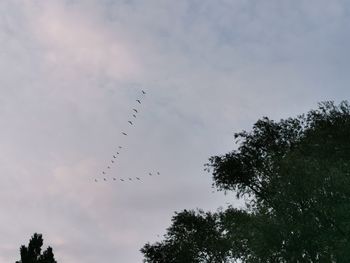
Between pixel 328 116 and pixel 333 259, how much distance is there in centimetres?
1601

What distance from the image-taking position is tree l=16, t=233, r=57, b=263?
53.5 meters

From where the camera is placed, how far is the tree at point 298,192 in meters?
39.0

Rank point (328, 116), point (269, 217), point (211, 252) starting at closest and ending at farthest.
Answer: point (269, 217) → point (328, 116) → point (211, 252)

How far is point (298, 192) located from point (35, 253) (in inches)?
1360

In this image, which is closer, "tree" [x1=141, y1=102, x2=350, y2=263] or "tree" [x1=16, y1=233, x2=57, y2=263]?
"tree" [x1=141, y1=102, x2=350, y2=263]

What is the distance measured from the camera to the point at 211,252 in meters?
70.3

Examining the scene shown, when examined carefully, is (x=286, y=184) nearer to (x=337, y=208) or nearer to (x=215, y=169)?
(x=337, y=208)

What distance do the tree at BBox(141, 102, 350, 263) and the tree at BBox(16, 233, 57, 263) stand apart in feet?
78.6

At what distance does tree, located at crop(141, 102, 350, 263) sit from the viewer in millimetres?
38969

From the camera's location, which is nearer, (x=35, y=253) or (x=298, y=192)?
(x=298, y=192)

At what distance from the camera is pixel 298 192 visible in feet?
132

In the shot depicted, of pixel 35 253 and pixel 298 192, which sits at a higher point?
pixel 35 253

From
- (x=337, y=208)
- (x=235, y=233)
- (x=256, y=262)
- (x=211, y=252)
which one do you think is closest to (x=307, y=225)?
(x=337, y=208)

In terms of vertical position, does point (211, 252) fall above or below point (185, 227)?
below
